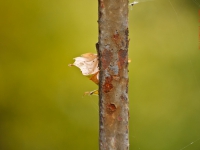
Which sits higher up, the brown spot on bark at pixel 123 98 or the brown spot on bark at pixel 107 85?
the brown spot on bark at pixel 107 85

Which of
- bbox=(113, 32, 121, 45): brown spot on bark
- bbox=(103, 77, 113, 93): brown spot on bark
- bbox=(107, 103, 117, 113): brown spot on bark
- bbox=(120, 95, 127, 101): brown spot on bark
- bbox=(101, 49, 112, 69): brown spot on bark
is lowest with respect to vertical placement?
bbox=(107, 103, 117, 113): brown spot on bark

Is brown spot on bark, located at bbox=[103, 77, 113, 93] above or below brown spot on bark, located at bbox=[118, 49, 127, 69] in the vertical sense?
below

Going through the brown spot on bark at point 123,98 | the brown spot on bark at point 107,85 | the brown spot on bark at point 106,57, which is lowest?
the brown spot on bark at point 123,98

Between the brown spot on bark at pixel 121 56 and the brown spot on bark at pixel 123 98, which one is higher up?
the brown spot on bark at pixel 121 56

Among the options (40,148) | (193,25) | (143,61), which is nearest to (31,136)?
(40,148)

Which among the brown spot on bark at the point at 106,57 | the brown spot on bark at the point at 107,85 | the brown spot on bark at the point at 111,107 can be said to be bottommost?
the brown spot on bark at the point at 111,107

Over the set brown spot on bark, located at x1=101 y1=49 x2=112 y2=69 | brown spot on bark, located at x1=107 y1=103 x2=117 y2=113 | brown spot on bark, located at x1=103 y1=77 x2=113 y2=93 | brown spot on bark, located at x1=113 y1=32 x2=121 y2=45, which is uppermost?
brown spot on bark, located at x1=113 y1=32 x2=121 y2=45

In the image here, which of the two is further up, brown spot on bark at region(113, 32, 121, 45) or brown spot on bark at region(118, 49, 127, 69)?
brown spot on bark at region(113, 32, 121, 45)

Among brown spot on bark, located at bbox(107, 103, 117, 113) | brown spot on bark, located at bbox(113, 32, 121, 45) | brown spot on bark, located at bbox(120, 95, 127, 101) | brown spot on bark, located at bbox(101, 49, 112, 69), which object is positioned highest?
brown spot on bark, located at bbox(113, 32, 121, 45)
